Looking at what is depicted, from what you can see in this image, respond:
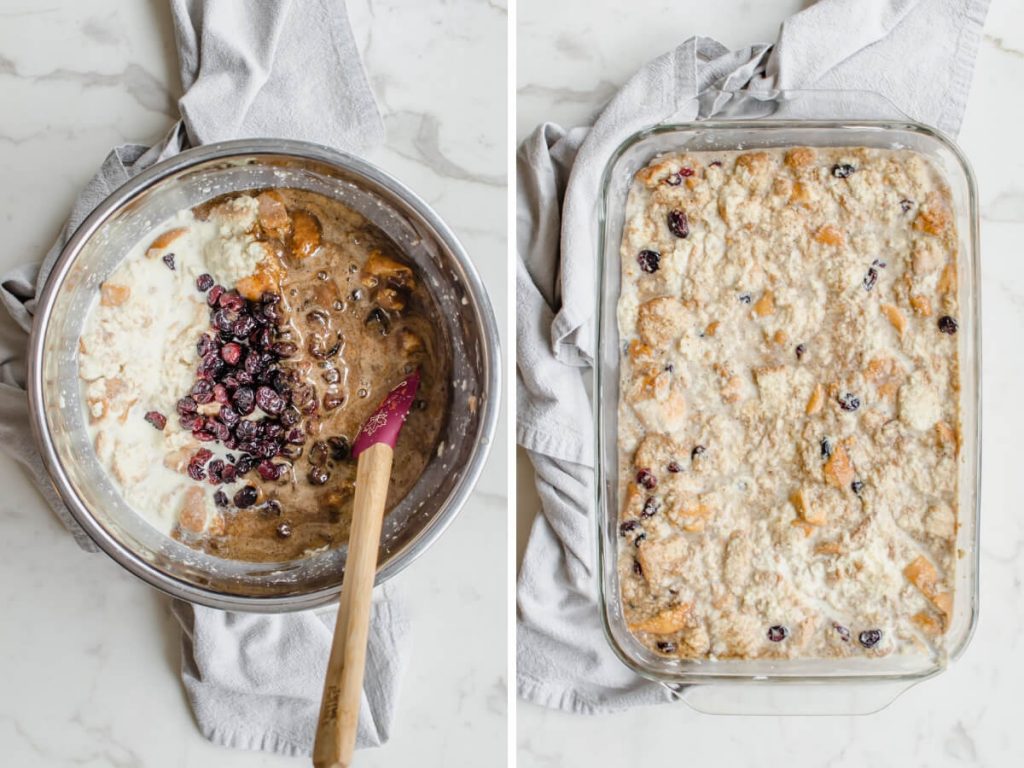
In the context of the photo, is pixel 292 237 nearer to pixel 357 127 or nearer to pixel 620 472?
pixel 357 127

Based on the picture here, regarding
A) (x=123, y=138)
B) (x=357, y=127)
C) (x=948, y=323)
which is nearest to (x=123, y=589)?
(x=123, y=138)

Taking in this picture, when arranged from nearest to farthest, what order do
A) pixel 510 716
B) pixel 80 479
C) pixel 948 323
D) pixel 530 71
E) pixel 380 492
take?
pixel 380 492 < pixel 80 479 < pixel 510 716 < pixel 948 323 < pixel 530 71

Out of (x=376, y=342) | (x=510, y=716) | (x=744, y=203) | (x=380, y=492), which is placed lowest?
(x=510, y=716)

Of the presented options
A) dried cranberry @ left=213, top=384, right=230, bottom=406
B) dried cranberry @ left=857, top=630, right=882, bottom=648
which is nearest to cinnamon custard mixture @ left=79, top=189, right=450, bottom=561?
dried cranberry @ left=213, top=384, right=230, bottom=406

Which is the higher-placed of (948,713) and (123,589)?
(123,589)

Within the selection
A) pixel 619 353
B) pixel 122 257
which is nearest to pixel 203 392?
pixel 122 257

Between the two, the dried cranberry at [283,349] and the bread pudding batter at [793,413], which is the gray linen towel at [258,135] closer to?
the dried cranberry at [283,349]
